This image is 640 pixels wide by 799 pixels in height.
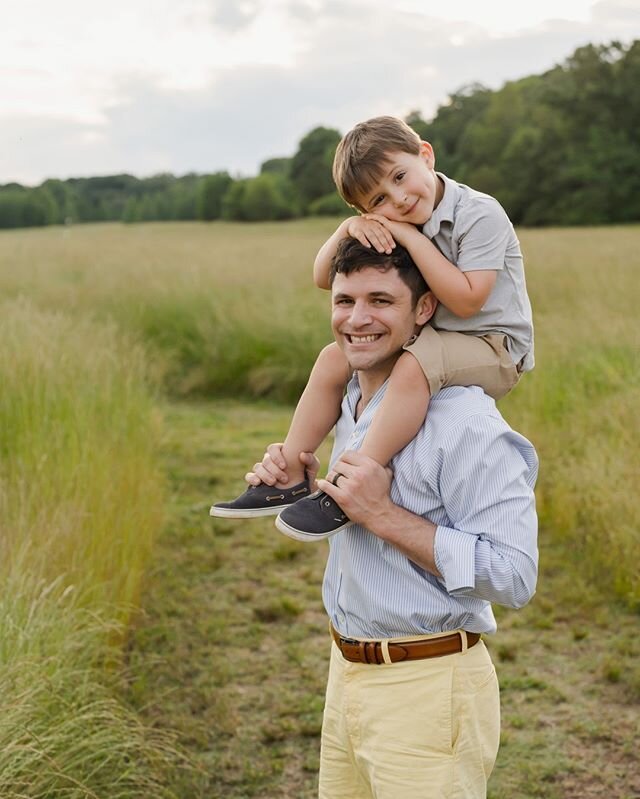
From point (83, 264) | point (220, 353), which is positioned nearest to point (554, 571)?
point (220, 353)

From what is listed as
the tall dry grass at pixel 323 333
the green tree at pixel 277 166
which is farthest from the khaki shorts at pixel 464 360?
the green tree at pixel 277 166

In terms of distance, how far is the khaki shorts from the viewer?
2090 mm

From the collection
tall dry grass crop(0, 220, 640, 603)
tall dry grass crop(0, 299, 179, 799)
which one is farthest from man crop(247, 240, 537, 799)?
tall dry grass crop(0, 220, 640, 603)

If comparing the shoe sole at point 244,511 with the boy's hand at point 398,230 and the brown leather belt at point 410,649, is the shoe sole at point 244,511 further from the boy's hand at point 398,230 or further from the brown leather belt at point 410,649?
the boy's hand at point 398,230

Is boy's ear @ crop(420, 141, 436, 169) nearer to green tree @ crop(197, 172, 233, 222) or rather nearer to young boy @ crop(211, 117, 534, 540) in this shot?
young boy @ crop(211, 117, 534, 540)

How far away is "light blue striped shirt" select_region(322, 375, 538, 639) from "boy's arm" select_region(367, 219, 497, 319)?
0.60 ft

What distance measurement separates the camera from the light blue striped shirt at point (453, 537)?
6.24 feet

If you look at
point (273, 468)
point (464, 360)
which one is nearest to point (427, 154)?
point (464, 360)

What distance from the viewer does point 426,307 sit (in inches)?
86.4

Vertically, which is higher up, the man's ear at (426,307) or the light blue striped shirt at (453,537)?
the man's ear at (426,307)

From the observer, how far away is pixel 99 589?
3.99m

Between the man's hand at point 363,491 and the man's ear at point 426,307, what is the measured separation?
1.20 feet

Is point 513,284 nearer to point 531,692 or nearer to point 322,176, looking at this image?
point 531,692

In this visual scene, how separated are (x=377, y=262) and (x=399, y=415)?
33 centimetres
